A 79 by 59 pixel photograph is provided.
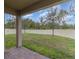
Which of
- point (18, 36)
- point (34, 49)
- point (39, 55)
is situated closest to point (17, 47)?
point (18, 36)

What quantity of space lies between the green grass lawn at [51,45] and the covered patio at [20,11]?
28cm

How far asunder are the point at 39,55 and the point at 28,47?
1055 mm

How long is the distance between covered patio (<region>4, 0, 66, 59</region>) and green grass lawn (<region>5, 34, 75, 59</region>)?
0.28 metres

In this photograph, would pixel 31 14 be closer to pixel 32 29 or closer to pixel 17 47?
pixel 32 29

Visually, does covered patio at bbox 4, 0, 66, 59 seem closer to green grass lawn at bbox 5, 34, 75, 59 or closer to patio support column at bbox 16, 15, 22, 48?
patio support column at bbox 16, 15, 22, 48

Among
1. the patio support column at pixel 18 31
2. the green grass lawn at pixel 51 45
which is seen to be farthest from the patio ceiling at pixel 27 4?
the green grass lawn at pixel 51 45

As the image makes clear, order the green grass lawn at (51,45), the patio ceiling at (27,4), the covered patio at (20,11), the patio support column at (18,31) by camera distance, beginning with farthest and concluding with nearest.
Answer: the patio support column at (18,31)
the covered patio at (20,11)
the patio ceiling at (27,4)
the green grass lawn at (51,45)

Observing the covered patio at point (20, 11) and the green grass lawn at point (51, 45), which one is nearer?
the green grass lawn at point (51, 45)

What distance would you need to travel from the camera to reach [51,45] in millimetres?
4223

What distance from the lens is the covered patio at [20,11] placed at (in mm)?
4579

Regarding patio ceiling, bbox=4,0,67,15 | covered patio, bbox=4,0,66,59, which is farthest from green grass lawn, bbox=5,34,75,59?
patio ceiling, bbox=4,0,67,15

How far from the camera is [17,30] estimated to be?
6.73m

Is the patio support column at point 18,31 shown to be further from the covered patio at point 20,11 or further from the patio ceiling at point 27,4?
the patio ceiling at point 27,4

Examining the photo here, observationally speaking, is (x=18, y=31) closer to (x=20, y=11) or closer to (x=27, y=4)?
(x=20, y=11)
